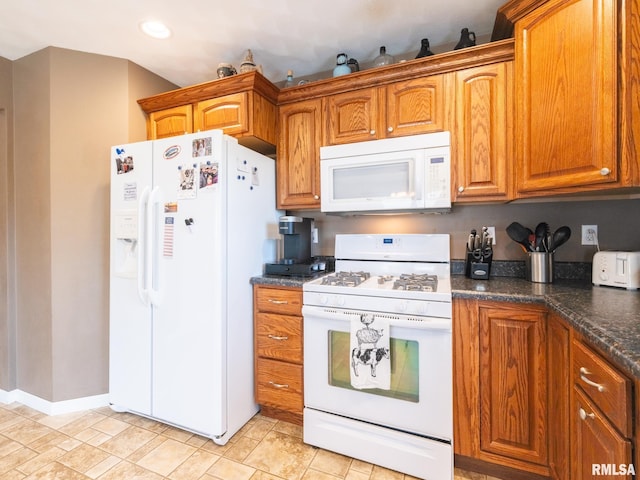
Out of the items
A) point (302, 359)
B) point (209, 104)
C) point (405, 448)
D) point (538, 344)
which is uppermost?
point (209, 104)

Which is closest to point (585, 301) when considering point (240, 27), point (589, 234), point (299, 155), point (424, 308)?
point (424, 308)

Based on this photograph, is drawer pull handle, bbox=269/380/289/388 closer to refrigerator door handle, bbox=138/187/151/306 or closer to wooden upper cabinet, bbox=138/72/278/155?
refrigerator door handle, bbox=138/187/151/306

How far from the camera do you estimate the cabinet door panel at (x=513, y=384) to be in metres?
1.31

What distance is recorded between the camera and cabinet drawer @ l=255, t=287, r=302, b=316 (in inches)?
69.6

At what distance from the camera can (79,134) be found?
2.04 metres

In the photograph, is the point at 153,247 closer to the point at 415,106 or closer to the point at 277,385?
the point at 277,385

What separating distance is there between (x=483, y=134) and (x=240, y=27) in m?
1.60

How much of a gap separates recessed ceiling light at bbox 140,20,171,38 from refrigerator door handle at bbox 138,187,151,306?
0.99 meters

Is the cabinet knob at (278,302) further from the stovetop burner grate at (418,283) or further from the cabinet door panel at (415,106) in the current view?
the cabinet door panel at (415,106)

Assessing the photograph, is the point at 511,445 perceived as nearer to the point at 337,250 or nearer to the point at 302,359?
the point at 302,359

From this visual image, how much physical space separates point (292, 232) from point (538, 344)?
147 cm

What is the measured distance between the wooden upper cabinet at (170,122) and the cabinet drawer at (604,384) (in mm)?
2460

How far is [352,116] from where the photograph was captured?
1.94 meters

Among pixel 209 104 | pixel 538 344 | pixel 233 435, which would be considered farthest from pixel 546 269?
pixel 209 104
